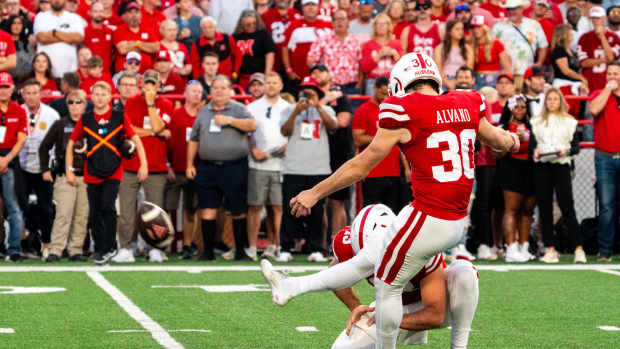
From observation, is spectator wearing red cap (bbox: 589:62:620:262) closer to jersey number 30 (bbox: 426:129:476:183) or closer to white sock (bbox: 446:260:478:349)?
white sock (bbox: 446:260:478:349)

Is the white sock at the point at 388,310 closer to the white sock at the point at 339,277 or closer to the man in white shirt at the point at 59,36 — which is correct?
the white sock at the point at 339,277

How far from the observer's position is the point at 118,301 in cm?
866

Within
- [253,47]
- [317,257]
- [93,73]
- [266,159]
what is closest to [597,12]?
[253,47]

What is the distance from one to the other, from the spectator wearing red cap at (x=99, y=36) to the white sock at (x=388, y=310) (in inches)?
391

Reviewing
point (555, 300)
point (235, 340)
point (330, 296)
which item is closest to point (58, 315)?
point (235, 340)

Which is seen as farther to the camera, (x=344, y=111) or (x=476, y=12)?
(x=476, y=12)

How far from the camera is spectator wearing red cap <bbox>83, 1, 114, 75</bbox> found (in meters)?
14.5

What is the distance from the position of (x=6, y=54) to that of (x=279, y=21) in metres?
3.94

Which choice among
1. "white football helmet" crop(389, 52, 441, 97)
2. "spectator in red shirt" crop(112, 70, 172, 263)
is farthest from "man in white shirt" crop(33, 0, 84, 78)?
"white football helmet" crop(389, 52, 441, 97)

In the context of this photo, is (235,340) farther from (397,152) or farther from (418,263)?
(397,152)

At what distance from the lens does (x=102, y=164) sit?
11352 mm

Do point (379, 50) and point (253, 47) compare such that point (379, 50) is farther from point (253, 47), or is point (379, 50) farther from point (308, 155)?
point (308, 155)

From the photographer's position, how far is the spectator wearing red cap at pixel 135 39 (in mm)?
14359

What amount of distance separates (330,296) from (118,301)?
71.2 inches
